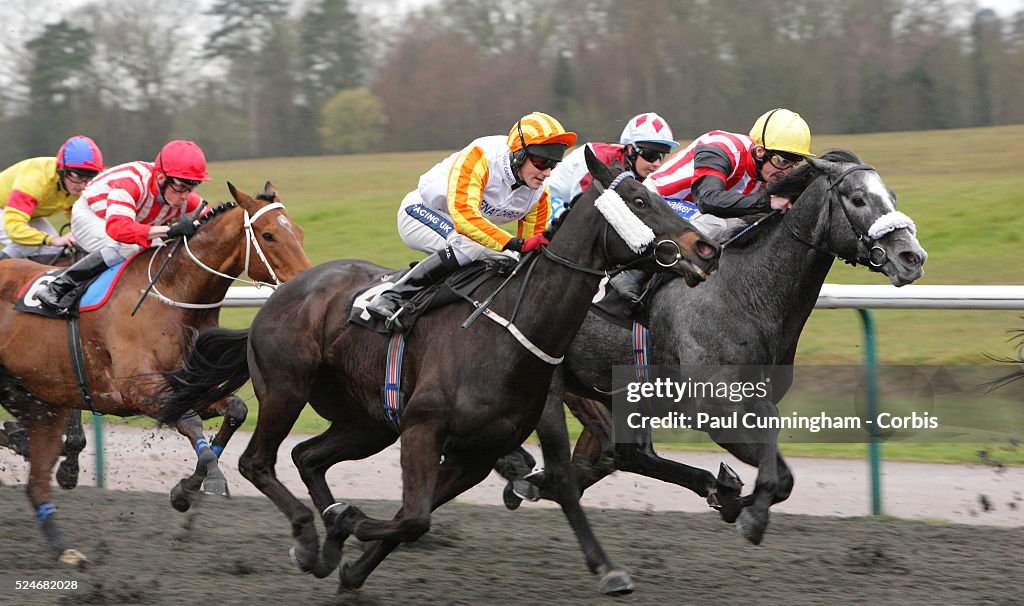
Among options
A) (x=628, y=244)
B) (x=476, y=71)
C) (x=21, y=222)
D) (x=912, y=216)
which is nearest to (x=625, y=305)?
(x=628, y=244)

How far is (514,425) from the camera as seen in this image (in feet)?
13.0

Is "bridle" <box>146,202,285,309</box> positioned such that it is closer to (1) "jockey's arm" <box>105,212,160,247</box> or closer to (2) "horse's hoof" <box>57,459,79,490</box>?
(1) "jockey's arm" <box>105,212,160,247</box>

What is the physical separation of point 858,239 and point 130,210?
132 inches

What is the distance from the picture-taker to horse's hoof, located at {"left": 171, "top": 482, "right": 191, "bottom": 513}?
Answer: 537cm

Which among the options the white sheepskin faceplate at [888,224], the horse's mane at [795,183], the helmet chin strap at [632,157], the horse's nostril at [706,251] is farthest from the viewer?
the helmet chin strap at [632,157]

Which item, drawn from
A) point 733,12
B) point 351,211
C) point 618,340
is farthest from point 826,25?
point 618,340

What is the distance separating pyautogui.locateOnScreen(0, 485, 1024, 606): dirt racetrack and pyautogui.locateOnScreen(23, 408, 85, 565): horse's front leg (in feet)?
0.25

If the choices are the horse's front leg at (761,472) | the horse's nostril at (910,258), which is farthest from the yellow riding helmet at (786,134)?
the horse's front leg at (761,472)

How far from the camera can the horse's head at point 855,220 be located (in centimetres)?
425

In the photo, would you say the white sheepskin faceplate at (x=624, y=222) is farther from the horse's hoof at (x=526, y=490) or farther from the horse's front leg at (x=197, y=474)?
the horse's front leg at (x=197, y=474)

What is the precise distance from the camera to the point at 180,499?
5.37 metres

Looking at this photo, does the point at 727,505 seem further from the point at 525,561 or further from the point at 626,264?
the point at 626,264

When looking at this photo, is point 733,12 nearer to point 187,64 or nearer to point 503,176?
point 187,64

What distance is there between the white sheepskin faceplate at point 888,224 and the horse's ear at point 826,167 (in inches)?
12.4
